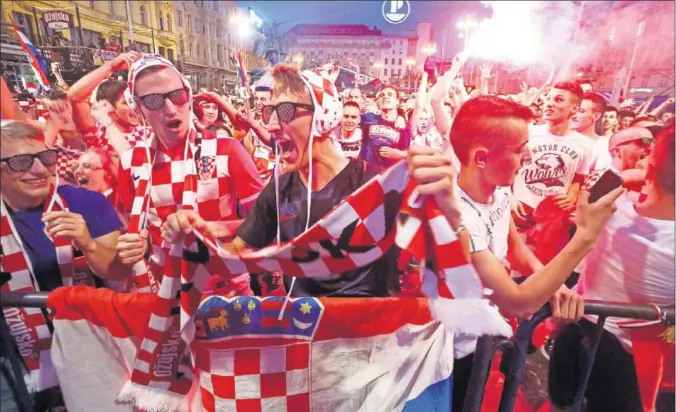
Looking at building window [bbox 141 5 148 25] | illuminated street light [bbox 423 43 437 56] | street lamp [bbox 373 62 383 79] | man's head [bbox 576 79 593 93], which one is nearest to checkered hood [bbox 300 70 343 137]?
street lamp [bbox 373 62 383 79]

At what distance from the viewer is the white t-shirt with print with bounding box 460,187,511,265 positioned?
4.27 feet

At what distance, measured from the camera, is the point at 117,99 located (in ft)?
6.10

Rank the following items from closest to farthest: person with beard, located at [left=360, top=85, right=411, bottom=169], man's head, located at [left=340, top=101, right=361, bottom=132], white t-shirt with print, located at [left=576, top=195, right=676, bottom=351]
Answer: white t-shirt with print, located at [left=576, top=195, right=676, bottom=351], person with beard, located at [left=360, top=85, right=411, bottom=169], man's head, located at [left=340, top=101, right=361, bottom=132]

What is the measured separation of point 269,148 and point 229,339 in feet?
3.37

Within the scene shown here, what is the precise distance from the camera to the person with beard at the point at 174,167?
5.02 ft

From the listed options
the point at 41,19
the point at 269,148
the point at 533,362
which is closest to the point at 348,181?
the point at 269,148

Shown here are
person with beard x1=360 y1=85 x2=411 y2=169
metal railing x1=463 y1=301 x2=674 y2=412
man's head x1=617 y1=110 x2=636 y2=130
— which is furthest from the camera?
person with beard x1=360 y1=85 x2=411 y2=169

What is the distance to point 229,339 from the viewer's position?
4.32ft

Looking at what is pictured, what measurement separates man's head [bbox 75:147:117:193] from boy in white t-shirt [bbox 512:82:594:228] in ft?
7.30

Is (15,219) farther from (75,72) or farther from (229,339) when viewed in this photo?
(229,339)

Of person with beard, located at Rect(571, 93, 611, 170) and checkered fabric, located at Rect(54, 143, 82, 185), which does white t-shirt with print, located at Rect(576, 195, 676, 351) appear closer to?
person with beard, located at Rect(571, 93, 611, 170)

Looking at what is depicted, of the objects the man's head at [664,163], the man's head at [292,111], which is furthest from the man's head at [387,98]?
the man's head at [664,163]

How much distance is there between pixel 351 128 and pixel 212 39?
115 cm

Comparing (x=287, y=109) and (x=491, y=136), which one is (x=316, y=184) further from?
(x=491, y=136)
